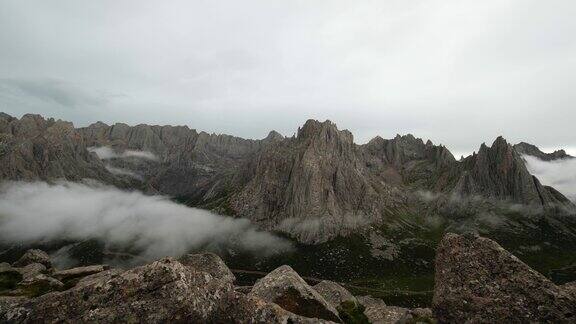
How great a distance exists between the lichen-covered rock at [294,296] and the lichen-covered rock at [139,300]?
31.6ft

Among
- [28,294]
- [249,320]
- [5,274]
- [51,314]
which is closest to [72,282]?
[28,294]

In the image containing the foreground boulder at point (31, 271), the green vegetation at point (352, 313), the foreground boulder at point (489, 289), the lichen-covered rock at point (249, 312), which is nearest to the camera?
the lichen-covered rock at point (249, 312)

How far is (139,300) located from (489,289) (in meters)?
17.9

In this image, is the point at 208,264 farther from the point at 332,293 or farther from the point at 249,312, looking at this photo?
the point at 249,312

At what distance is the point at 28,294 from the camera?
33.2 metres

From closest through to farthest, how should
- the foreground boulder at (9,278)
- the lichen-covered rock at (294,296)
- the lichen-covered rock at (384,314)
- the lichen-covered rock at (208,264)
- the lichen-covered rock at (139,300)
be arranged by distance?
the lichen-covered rock at (139,300), the lichen-covered rock at (294,296), the lichen-covered rock at (384,314), the foreground boulder at (9,278), the lichen-covered rock at (208,264)

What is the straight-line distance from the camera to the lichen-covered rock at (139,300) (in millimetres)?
16750

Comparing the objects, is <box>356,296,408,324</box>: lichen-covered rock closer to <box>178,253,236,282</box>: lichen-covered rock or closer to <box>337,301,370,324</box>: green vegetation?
<box>337,301,370,324</box>: green vegetation

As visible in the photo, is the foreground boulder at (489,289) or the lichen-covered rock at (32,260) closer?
the foreground boulder at (489,289)

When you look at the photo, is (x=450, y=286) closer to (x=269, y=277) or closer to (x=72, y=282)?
(x=269, y=277)

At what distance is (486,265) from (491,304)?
90.1 inches

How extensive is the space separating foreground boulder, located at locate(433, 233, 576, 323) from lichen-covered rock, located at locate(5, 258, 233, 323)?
1309 centimetres

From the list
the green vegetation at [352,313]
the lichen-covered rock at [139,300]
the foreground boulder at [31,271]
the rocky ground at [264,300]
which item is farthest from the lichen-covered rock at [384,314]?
the foreground boulder at [31,271]

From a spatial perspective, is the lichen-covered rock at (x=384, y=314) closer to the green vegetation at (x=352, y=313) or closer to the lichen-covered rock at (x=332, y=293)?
the green vegetation at (x=352, y=313)
